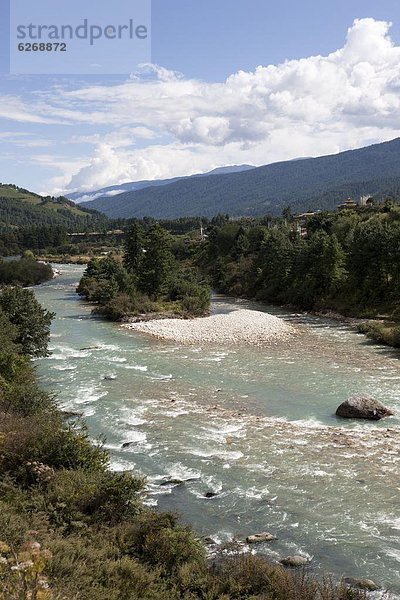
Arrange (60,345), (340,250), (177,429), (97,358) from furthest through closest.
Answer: (340,250) → (60,345) → (97,358) → (177,429)

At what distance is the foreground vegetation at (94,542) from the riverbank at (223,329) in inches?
1124

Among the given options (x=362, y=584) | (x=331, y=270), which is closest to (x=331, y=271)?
(x=331, y=270)

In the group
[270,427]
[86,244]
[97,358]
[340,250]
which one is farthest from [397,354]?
[86,244]

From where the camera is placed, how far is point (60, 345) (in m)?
43.1

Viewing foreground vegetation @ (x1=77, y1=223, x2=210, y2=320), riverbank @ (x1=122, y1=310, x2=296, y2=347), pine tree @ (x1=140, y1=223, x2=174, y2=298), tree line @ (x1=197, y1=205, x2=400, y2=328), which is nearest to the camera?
riverbank @ (x1=122, y1=310, x2=296, y2=347)

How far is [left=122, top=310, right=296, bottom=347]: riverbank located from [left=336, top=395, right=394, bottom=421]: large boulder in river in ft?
59.8

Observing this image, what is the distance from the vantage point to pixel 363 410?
25.2 meters

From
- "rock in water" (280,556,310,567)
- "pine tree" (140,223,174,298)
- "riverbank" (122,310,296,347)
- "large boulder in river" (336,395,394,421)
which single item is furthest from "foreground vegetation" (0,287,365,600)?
"pine tree" (140,223,174,298)

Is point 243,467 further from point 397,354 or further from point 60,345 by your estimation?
point 60,345

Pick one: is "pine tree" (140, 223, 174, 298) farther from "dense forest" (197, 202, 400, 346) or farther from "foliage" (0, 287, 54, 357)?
"foliage" (0, 287, 54, 357)

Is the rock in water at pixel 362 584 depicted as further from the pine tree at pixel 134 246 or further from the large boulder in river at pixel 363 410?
the pine tree at pixel 134 246

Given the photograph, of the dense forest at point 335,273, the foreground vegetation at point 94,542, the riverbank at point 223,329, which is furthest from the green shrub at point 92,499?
the dense forest at point 335,273

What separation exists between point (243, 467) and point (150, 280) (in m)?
48.1

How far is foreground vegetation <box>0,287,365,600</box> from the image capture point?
404 inches
